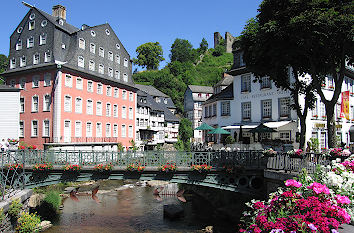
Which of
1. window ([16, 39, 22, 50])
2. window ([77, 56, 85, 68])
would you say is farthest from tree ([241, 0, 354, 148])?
window ([16, 39, 22, 50])

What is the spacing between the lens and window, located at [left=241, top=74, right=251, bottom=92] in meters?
30.1

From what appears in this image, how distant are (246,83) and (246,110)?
275 centimetres

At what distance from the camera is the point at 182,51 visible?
12506cm

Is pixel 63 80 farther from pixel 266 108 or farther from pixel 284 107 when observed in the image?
pixel 284 107

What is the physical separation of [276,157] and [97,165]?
9.79 meters

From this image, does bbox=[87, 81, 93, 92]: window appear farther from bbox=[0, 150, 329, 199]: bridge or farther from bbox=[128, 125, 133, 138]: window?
bbox=[0, 150, 329, 199]: bridge

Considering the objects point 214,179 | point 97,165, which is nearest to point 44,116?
point 97,165

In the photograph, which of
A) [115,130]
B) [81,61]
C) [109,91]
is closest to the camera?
[81,61]

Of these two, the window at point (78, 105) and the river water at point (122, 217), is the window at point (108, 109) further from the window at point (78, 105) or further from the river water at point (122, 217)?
the river water at point (122, 217)

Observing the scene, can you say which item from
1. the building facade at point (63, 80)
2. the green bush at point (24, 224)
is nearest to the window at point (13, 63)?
the building facade at point (63, 80)

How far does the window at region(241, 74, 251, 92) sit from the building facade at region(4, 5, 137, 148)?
63.6 feet

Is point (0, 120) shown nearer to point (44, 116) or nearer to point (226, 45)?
point (44, 116)

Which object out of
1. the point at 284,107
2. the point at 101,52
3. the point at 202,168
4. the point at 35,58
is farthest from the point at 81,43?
the point at 202,168

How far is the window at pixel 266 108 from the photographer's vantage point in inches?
1104
